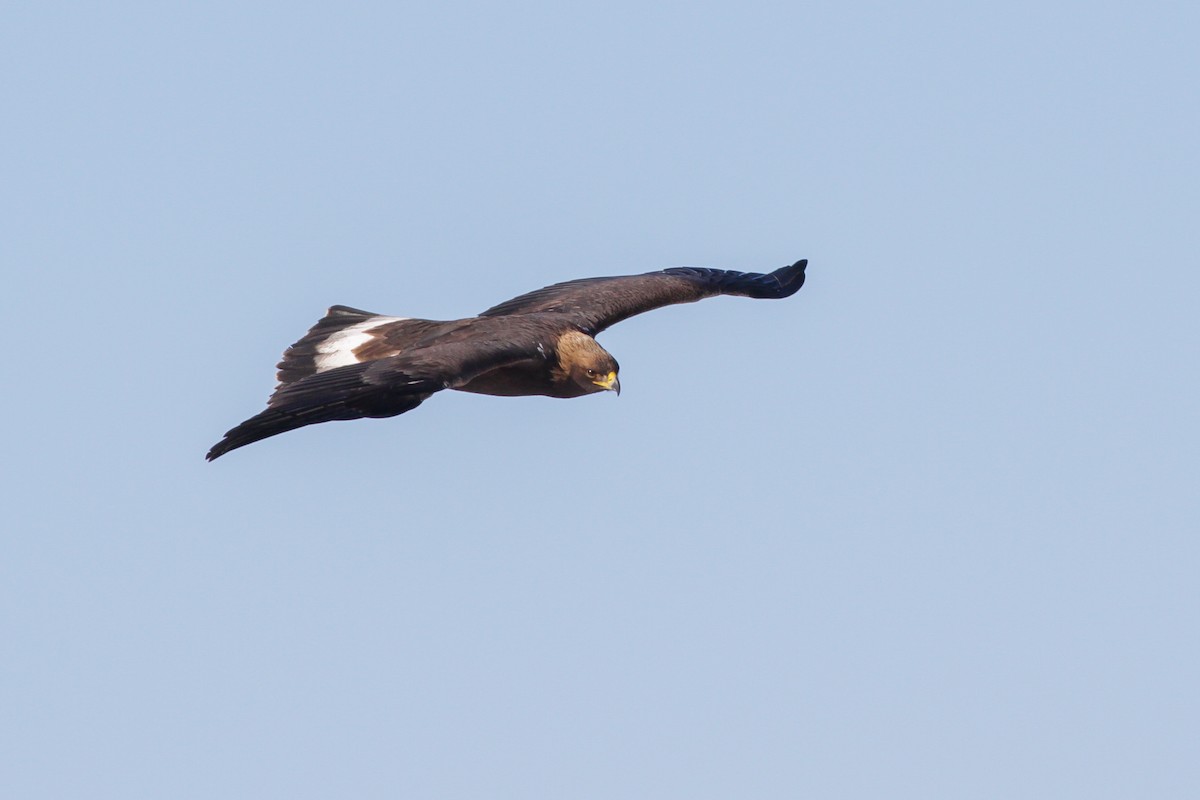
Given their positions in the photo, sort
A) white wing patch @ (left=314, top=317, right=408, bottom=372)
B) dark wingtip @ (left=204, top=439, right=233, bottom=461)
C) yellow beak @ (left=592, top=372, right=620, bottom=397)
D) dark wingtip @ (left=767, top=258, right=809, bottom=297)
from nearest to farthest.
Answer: dark wingtip @ (left=204, top=439, right=233, bottom=461) → yellow beak @ (left=592, top=372, right=620, bottom=397) → white wing patch @ (left=314, top=317, right=408, bottom=372) → dark wingtip @ (left=767, top=258, right=809, bottom=297)

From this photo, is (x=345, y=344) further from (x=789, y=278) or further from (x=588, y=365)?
(x=789, y=278)

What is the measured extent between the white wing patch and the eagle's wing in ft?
7.87

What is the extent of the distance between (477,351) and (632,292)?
3.68 m

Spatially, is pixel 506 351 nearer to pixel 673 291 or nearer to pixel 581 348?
pixel 581 348

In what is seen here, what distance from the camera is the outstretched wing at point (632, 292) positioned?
18281mm

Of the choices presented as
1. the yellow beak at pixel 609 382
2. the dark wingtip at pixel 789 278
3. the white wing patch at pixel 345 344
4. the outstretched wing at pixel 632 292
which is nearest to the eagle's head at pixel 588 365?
the yellow beak at pixel 609 382

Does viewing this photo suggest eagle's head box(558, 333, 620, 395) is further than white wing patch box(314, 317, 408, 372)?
No

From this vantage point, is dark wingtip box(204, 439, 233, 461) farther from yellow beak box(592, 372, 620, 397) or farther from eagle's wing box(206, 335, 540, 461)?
yellow beak box(592, 372, 620, 397)

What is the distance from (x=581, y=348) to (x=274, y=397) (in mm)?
3414

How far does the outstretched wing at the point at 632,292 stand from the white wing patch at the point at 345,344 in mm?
1182

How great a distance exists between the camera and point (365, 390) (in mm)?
14336

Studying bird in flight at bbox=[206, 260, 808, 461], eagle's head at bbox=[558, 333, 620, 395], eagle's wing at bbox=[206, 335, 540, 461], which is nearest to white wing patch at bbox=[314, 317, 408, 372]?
bird in flight at bbox=[206, 260, 808, 461]

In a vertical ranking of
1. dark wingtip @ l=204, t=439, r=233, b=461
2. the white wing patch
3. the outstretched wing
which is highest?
the outstretched wing

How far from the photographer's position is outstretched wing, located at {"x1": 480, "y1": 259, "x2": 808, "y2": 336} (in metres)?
18.3
